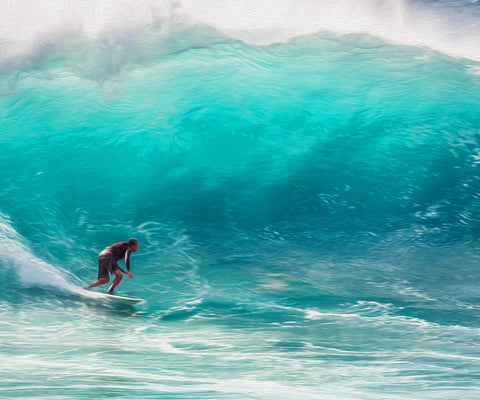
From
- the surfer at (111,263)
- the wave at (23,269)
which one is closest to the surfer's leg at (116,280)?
the surfer at (111,263)

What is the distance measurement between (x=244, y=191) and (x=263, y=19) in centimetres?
372

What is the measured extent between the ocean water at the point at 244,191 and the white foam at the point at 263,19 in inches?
1.4

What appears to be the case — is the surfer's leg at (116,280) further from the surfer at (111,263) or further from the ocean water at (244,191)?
the ocean water at (244,191)

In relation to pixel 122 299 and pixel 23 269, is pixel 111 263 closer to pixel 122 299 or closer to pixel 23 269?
pixel 122 299

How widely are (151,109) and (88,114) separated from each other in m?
1.06

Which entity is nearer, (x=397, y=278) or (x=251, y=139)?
(x=397, y=278)

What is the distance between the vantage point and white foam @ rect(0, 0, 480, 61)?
452 inches

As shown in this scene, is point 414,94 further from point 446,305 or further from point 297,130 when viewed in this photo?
point 446,305

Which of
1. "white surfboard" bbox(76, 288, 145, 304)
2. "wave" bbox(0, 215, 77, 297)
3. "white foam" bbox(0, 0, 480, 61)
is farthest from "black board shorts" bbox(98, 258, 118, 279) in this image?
"white foam" bbox(0, 0, 480, 61)

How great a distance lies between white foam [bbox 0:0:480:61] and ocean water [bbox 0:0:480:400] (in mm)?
36

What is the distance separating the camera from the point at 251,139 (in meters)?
10.5

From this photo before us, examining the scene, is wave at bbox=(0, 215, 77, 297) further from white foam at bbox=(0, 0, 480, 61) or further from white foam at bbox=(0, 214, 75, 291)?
white foam at bbox=(0, 0, 480, 61)

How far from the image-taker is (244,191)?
9.85 metres

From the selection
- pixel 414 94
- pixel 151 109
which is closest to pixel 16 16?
pixel 151 109
